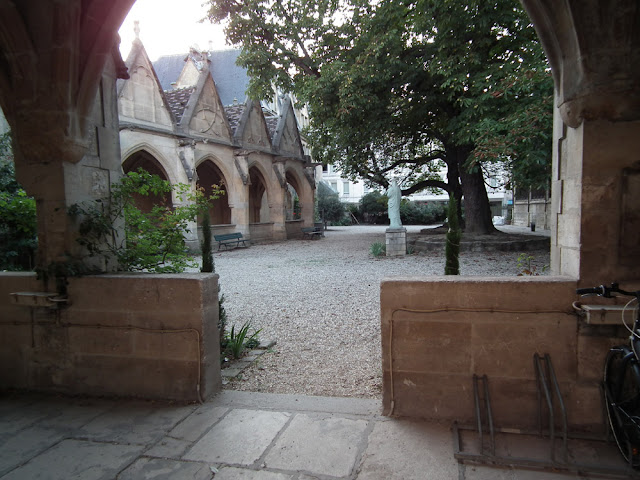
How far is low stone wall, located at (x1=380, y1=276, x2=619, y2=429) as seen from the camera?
229 centimetres

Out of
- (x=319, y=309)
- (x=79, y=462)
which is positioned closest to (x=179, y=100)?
(x=319, y=309)

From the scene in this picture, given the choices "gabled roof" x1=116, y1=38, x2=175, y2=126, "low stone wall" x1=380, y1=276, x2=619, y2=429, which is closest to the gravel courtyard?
"low stone wall" x1=380, y1=276, x2=619, y2=429

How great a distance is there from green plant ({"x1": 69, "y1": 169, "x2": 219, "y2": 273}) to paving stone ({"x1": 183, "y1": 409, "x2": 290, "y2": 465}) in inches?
63.0

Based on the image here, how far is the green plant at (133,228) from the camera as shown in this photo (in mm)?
3064

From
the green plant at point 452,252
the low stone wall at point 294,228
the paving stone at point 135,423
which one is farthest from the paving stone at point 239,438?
the low stone wall at point 294,228

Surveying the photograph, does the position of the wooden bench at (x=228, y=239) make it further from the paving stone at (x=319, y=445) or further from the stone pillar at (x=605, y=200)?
the stone pillar at (x=605, y=200)

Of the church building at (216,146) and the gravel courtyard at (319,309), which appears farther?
the church building at (216,146)

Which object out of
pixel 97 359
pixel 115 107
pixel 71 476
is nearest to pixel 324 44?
pixel 115 107

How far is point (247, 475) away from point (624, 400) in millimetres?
1991

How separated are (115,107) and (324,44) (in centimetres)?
1184

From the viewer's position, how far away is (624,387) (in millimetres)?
2160

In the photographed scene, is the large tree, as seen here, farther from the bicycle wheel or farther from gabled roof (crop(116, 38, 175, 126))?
the bicycle wheel

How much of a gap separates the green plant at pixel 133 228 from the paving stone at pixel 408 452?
233 cm

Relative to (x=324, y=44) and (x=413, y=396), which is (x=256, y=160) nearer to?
(x=324, y=44)
